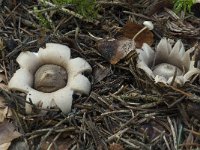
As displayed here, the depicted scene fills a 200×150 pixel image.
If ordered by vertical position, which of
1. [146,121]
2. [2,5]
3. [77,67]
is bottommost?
[146,121]

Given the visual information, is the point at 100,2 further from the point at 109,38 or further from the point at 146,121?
the point at 146,121

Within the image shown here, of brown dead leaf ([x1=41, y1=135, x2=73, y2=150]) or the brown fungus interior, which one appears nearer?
brown dead leaf ([x1=41, y1=135, x2=73, y2=150])

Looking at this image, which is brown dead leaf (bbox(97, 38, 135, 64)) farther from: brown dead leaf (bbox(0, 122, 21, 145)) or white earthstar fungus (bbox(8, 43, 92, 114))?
brown dead leaf (bbox(0, 122, 21, 145))

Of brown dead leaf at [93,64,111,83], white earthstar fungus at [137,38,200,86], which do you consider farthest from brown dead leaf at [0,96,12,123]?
white earthstar fungus at [137,38,200,86]

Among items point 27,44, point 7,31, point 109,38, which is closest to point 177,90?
point 109,38

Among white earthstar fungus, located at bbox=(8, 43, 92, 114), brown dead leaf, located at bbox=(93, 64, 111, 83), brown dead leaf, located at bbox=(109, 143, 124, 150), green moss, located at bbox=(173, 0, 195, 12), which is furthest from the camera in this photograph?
green moss, located at bbox=(173, 0, 195, 12)

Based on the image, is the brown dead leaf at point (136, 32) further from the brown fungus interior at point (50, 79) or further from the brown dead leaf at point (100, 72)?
the brown fungus interior at point (50, 79)

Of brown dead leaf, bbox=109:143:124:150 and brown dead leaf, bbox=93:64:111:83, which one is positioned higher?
brown dead leaf, bbox=93:64:111:83
